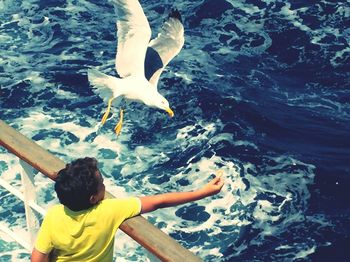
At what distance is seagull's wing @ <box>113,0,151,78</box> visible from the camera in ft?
25.6

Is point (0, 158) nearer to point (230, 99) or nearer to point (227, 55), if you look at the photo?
point (230, 99)

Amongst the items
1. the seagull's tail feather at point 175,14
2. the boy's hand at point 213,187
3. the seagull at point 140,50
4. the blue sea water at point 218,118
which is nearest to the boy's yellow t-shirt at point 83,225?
the boy's hand at point 213,187

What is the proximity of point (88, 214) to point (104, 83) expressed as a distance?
568cm

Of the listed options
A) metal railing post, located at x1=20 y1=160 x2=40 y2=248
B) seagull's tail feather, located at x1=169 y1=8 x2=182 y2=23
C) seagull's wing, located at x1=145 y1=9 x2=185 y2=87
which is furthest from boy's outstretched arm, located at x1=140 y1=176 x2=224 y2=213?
seagull's tail feather, located at x1=169 y1=8 x2=182 y2=23

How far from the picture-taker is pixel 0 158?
25.6ft

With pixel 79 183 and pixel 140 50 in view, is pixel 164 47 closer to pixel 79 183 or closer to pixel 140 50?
pixel 140 50

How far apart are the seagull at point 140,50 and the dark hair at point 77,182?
Answer: 5.20 metres

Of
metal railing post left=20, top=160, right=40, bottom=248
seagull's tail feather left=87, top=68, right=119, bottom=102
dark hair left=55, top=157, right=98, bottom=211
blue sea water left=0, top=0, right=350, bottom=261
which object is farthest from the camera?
seagull's tail feather left=87, top=68, right=119, bottom=102

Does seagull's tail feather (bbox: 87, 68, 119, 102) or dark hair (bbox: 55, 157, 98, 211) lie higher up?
dark hair (bbox: 55, 157, 98, 211)

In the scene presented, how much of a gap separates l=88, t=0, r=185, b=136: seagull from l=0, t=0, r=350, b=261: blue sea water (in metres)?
0.99

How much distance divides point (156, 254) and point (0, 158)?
5.88m

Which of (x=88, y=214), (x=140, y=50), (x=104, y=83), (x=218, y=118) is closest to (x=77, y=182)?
(x=88, y=214)

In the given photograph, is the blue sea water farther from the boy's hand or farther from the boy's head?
the boy's hand

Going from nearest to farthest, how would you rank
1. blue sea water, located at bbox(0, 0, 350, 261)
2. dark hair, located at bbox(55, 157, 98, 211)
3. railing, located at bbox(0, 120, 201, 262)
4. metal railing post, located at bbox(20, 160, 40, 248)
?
railing, located at bbox(0, 120, 201, 262)
dark hair, located at bbox(55, 157, 98, 211)
metal railing post, located at bbox(20, 160, 40, 248)
blue sea water, located at bbox(0, 0, 350, 261)
